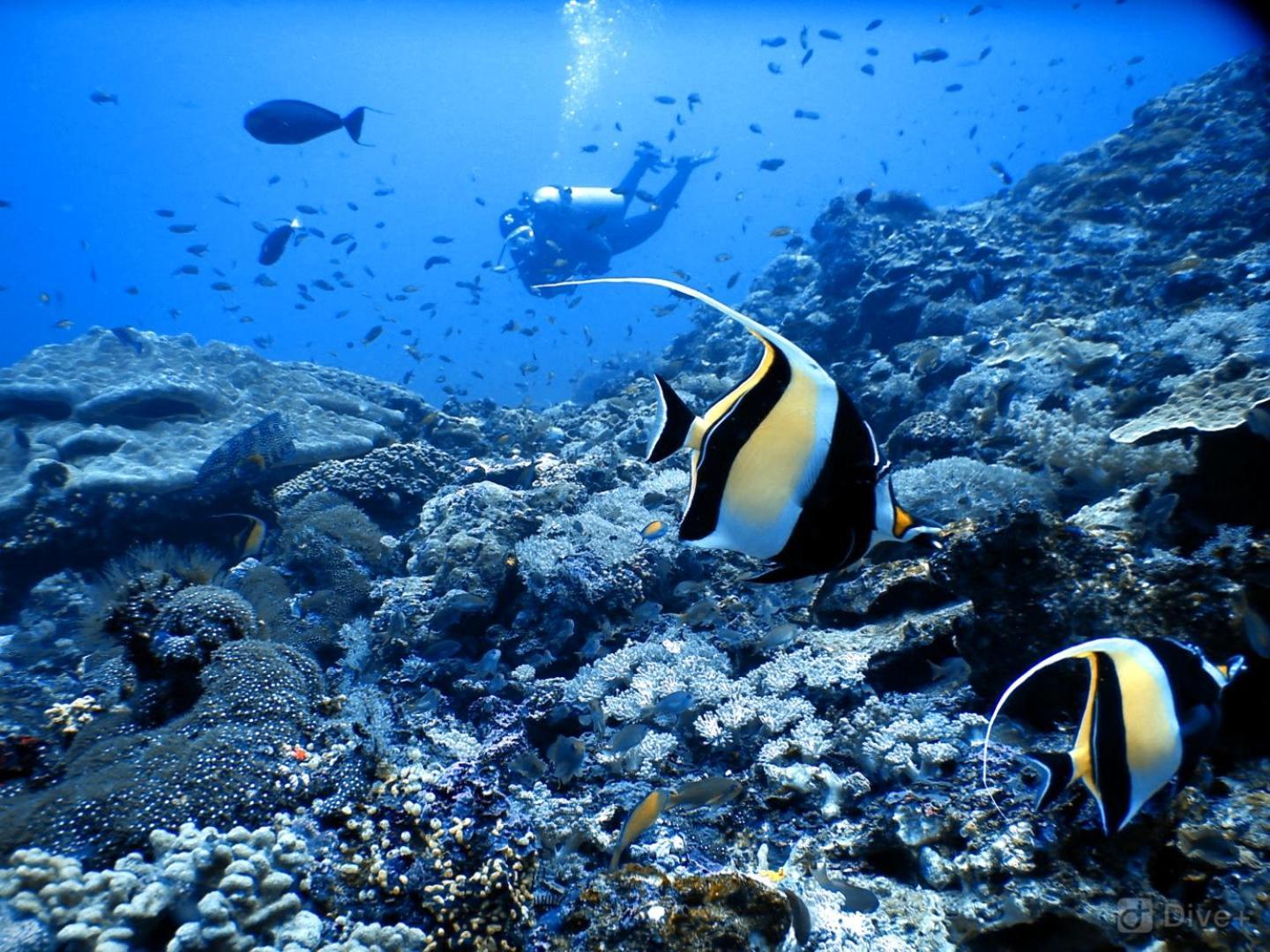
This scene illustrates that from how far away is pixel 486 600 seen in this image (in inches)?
220

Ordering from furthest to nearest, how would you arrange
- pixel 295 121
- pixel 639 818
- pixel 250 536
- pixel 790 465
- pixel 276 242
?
1. pixel 276 242
2. pixel 295 121
3. pixel 250 536
4. pixel 639 818
5. pixel 790 465

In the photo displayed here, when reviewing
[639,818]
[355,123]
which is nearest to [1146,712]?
[639,818]

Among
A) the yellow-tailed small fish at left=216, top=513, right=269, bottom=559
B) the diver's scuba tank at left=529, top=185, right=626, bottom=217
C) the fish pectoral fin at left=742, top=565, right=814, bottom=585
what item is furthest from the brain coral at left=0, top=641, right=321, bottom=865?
the diver's scuba tank at left=529, top=185, right=626, bottom=217

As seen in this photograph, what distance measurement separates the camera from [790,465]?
98 cm

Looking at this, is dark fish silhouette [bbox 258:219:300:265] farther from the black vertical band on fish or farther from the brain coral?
the black vertical band on fish

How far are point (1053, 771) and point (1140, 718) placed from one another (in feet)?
0.83

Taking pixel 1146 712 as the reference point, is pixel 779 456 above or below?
above

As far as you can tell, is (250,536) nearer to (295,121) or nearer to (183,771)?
(183,771)

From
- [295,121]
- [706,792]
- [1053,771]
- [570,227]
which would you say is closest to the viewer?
[1053,771]

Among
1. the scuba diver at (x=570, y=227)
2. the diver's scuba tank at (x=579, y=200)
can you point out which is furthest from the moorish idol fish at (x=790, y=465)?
the diver's scuba tank at (x=579, y=200)

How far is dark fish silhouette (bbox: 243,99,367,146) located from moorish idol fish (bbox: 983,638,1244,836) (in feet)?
32.0

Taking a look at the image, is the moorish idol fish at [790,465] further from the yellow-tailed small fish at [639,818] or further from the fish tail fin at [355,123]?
the fish tail fin at [355,123]

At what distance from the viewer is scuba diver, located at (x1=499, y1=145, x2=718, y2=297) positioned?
60.8ft

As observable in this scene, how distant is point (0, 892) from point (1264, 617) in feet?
17.0
